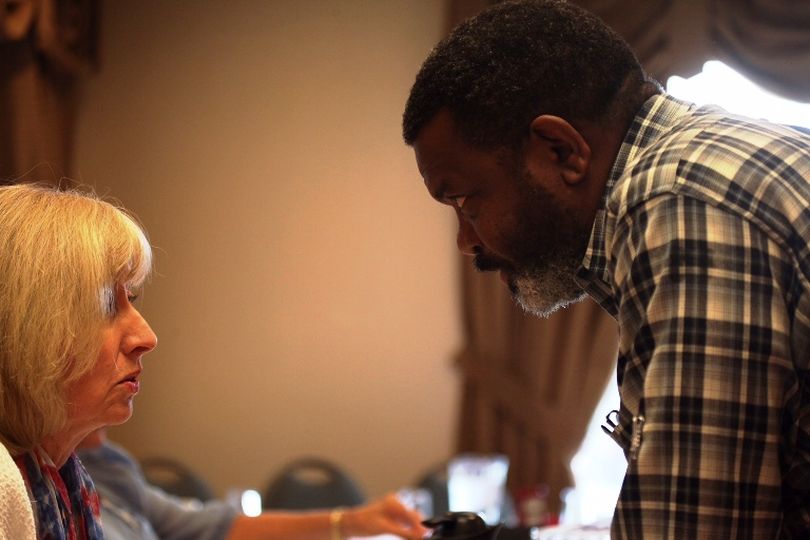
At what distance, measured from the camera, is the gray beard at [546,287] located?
1235 millimetres

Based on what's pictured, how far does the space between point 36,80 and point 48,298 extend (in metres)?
3.30

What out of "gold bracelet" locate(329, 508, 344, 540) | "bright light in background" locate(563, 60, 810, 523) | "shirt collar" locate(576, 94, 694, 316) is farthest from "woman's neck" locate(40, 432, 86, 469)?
"bright light in background" locate(563, 60, 810, 523)

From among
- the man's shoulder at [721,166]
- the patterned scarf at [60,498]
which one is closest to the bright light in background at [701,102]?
the patterned scarf at [60,498]

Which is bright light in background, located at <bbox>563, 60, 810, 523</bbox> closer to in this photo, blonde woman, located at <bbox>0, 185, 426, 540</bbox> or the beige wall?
the beige wall

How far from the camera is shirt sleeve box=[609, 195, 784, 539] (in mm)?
915

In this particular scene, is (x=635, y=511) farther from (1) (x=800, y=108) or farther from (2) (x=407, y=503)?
(1) (x=800, y=108)

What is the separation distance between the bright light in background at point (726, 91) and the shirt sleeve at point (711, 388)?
3.74m

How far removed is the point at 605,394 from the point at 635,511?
3910 millimetres

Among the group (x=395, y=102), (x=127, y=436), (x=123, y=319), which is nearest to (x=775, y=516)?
(x=123, y=319)

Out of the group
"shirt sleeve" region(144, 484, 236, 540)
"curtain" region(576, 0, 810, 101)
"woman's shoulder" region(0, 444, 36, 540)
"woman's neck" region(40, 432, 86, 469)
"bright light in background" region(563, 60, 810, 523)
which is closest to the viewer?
"woman's shoulder" region(0, 444, 36, 540)

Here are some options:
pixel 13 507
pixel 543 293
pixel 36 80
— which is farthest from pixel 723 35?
pixel 13 507

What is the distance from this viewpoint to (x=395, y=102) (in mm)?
5008

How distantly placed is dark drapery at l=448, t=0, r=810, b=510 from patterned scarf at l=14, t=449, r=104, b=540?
3.38 meters

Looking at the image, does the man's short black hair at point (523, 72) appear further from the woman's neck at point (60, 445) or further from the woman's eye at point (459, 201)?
the woman's neck at point (60, 445)
